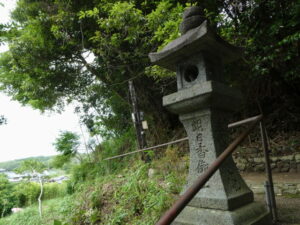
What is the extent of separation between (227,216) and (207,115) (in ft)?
2.70

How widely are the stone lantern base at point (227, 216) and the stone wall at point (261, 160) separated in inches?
151

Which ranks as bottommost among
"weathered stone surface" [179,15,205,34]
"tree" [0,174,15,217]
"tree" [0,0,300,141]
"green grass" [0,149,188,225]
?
"tree" [0,174,15,217]

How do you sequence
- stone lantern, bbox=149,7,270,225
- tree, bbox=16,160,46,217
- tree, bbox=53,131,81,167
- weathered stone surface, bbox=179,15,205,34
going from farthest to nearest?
tree, bbox=53,131,81,167
tree, bbox=16,160,46,217
weathered stone surface, bbox=179,15,205,34
stone lantern, bbox=149,7,270,225

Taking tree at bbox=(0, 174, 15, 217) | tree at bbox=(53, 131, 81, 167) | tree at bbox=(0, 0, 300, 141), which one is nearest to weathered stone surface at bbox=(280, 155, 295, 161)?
tree at bbox=(0, 0, 300, 141)

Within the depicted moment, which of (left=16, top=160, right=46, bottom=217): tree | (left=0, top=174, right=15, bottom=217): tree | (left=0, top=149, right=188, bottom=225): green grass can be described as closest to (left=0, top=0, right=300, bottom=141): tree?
(left=0, top=149, right=188, bottom=225): green grass

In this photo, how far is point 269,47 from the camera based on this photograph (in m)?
4.41

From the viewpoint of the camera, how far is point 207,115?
1951 mm

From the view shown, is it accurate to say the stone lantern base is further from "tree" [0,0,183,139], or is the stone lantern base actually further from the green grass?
"tree" [0,0,183,139]

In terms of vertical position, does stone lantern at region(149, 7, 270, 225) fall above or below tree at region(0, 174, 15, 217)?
above

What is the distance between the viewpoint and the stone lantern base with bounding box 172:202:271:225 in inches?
63.7

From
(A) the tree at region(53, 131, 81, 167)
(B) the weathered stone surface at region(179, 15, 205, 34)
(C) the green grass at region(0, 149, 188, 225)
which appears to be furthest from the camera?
(A) the tree at region(53, 131, 81, 167)

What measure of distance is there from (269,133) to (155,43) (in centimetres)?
403

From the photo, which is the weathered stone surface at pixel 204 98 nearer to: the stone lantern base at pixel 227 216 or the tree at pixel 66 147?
the stone lantern base at pixel 227 216

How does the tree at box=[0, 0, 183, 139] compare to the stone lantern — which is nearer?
the stone lantern
